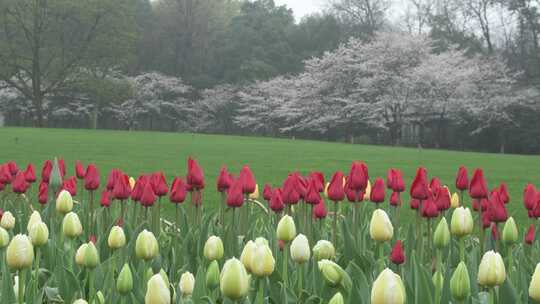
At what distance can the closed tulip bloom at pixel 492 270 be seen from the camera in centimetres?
165

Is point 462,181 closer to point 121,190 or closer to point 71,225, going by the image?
point 121,190

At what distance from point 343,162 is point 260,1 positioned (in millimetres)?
39683

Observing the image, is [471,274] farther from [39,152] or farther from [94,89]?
[94,89]

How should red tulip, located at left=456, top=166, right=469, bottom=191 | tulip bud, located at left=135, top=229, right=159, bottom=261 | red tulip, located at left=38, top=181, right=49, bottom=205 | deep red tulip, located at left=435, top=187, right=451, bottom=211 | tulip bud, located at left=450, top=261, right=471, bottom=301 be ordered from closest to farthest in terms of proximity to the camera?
1. tulip bud, located at left=450, top=261, right=471, bottom=301
2. tulip bud, located at left=135, top=229, right=159, bottom=261
3. deep red tulip, located at left=435, top=187, right=451, bottom=211
4. red tulip, located at left=456, top=166, right=469, bottom=191
5. red tulip, located at left=38, top=181, right=49, bottom=205

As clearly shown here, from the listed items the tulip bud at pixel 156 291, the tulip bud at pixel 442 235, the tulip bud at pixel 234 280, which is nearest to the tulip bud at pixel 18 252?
the tulip bud at pixel 156 291

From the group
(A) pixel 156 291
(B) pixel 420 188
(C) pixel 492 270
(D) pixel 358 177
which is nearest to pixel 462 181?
(B) pixel 420 188

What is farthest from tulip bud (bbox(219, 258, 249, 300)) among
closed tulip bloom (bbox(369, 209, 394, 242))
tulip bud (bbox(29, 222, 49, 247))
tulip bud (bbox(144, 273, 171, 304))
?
tulip bud (bbox(29, 222, 49, 247))

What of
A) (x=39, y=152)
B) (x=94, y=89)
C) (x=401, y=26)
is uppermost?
(x=401, y=26)

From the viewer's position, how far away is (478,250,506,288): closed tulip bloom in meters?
1.65

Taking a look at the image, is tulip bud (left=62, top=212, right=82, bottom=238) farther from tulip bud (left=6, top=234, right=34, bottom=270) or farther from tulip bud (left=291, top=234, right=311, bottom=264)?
tulip bud (left=291, top=234, right=311, bottom=264)

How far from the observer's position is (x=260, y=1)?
5547 centimetres

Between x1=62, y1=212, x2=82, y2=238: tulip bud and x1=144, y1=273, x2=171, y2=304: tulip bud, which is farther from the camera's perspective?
x1=62, y1=212, x2=82, y2=238: tulip bud

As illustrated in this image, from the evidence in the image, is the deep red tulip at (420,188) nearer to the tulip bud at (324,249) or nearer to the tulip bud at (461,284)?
the tulip bud at (324,249)

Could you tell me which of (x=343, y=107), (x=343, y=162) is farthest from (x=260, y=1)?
(x=343, y=162)
